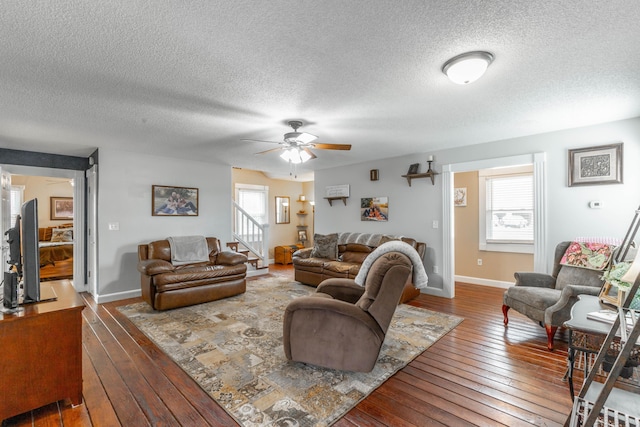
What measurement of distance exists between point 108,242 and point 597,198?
686 centimetres

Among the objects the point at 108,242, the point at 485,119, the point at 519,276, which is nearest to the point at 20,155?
the point at 108,242

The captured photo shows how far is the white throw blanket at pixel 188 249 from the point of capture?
15.8 ft

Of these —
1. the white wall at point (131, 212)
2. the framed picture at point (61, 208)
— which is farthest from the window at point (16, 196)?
the white wall at point (131, 212)

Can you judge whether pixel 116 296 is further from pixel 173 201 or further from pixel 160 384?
pixel 160 384

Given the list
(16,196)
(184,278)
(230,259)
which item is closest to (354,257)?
(230,259)

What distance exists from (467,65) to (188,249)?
463 cm

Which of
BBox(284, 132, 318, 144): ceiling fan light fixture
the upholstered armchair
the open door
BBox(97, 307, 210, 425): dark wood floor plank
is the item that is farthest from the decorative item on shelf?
the open door

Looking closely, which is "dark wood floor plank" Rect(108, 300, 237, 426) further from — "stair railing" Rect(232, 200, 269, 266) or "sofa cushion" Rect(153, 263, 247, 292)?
"stair railing" Rect(232, 200, 269, 266)

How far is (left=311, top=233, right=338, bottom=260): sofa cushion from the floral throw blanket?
3.33 m

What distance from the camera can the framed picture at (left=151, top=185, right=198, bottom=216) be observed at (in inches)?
204

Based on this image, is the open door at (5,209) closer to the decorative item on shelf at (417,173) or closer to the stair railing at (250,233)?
the stair railing at (250,233)

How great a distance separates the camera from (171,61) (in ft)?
6.82

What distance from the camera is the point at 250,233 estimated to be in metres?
7.48

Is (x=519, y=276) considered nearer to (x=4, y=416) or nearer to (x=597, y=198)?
(x=597, y=198)
